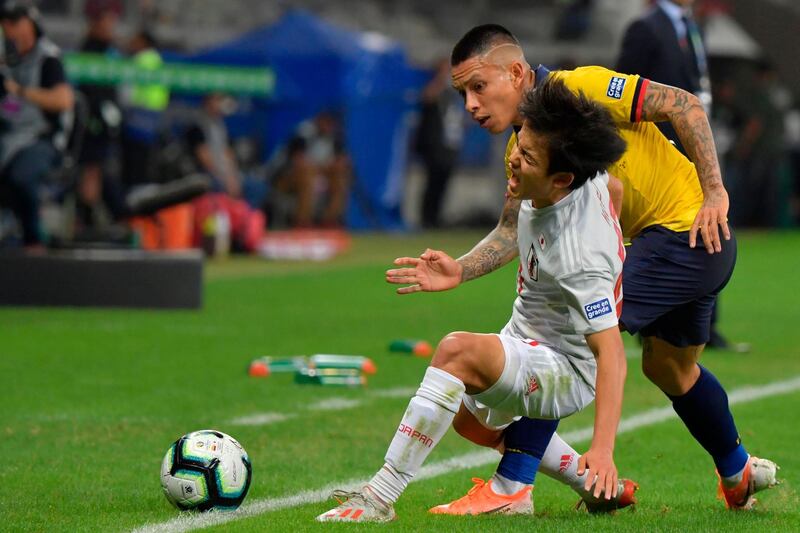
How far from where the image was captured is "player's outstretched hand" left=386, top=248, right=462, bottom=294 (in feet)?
17.2

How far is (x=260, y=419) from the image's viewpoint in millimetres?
7750

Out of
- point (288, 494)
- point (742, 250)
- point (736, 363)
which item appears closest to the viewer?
point (288, 494)

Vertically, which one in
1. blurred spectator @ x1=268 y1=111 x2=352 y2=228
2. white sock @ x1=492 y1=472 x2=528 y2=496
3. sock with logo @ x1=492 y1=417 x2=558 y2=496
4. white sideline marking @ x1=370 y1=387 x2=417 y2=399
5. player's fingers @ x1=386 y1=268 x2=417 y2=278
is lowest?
blurred spectator @ x1=268 y1=111 x2=352 y2=228

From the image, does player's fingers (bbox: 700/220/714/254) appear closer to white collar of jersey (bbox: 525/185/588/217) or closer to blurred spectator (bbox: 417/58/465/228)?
white collar of jersey (bbox: 525/185/588/217)

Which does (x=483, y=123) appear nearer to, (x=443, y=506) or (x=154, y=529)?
(x=443, y=506)

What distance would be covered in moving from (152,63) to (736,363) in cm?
1106

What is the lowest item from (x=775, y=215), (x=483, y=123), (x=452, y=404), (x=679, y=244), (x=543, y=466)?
(x=775, y=215)

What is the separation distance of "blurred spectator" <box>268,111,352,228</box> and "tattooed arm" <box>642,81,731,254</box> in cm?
1740

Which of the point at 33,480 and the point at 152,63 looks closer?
the point at 33,480

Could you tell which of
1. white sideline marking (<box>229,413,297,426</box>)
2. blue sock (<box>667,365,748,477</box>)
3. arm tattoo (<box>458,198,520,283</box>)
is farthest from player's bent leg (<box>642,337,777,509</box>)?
white sideline marking (<box>229,413,297,426</box>)

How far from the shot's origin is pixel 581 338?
204 inches

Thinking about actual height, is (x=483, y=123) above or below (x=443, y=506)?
above

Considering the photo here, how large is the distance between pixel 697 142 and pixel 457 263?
981 millimetres

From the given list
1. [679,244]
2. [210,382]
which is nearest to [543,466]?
[679,244]
